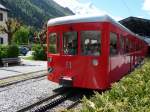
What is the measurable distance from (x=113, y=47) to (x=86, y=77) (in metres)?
1.57

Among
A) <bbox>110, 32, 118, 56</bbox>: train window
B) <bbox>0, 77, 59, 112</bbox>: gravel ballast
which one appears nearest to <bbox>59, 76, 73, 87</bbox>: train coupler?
<bbox>0, 77, 59, 112</bbox>: gravel ballast

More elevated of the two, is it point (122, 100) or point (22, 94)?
point (122, 100)

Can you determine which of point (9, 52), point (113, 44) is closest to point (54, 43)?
point (113, 44)

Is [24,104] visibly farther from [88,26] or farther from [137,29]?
[137,29]

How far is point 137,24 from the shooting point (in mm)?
55531

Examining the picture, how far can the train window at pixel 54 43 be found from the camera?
1242cm

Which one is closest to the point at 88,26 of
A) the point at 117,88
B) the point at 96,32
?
the point at 96,32

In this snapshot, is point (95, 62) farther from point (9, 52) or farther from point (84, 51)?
point (9, 52)

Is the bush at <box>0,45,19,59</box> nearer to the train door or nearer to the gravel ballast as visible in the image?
the gravel ballast

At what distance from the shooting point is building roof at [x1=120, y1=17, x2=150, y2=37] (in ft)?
175

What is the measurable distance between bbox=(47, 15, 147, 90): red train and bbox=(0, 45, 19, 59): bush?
1662cm

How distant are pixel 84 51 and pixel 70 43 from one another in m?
0.62

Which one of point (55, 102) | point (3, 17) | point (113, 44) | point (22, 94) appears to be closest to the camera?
point (55, 102)

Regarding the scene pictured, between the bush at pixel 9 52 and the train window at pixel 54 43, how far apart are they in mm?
16054
